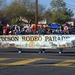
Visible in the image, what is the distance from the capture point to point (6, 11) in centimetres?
7969

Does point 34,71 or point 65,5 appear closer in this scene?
point 34,71

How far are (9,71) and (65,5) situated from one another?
266ft

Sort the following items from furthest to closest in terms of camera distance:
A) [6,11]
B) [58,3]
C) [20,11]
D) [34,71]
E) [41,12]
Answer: [41,12] < [58,3] < [20,11] < [6,11] < [34,71]

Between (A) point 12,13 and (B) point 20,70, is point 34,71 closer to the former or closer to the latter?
(B) point 20,70

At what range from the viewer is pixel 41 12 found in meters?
98.0

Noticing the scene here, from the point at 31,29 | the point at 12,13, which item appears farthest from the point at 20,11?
the point at 31,29

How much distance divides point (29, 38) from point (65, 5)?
71.7 metres

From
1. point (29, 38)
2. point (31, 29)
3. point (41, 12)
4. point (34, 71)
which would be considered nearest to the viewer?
point (34, 71)

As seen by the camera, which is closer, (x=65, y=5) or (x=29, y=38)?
→ (x=29, y=38)

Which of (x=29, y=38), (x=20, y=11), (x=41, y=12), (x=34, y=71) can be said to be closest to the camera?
(x=34, y=71)

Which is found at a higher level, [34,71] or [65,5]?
[65,5]

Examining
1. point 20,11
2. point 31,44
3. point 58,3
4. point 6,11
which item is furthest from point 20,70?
point 58,3

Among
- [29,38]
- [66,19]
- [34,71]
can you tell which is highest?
[66,19]

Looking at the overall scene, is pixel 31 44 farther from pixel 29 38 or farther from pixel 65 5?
pixel 65 5
